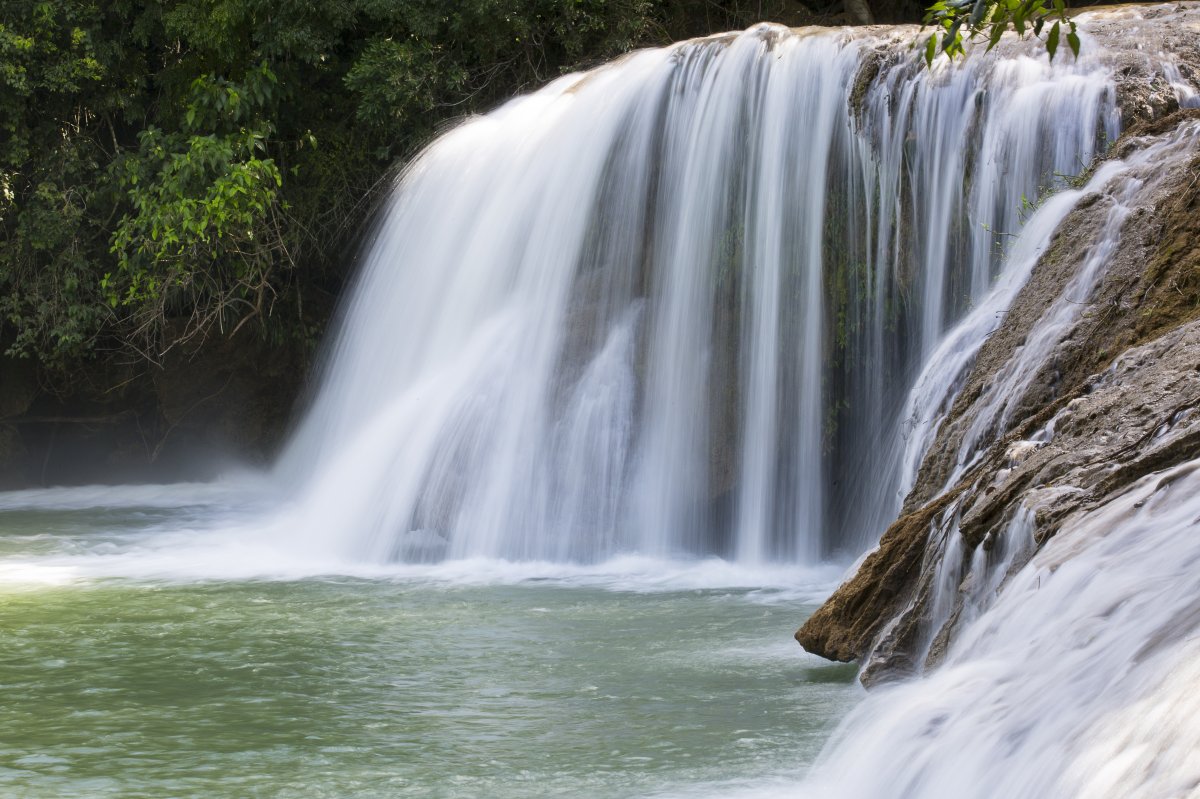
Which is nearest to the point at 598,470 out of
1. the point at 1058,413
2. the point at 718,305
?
the point at 718,305

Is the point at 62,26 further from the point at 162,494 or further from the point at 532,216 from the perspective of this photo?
the point at 532,216


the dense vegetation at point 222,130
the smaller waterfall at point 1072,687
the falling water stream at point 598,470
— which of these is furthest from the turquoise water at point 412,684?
the dense vegetation at point 222,130

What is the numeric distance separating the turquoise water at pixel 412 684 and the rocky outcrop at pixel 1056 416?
17.2 inches

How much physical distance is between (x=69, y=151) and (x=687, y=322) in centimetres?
676

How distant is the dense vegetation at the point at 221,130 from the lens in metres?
12.7

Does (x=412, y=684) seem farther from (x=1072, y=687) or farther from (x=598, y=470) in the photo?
(x=598, y=470)

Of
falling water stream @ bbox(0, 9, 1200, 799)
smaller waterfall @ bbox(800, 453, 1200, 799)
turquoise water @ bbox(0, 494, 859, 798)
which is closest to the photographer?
smaller waterfall @ bbox(800, 453, 1200, 799)

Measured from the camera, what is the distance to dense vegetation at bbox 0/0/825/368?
12672mm

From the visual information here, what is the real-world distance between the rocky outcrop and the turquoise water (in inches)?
17.2

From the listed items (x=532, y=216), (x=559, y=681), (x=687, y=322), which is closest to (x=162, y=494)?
(x=532, y=216)

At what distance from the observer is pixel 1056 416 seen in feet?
16.5

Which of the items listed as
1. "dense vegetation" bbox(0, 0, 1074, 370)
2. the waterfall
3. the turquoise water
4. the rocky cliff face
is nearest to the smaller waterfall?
the rocky cliff face

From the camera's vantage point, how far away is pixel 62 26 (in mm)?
13289

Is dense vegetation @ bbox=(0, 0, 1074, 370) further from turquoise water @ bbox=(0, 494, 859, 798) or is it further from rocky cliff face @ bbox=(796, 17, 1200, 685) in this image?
rocky cliff face @ bbox=(796, 17, 1200, 685)
